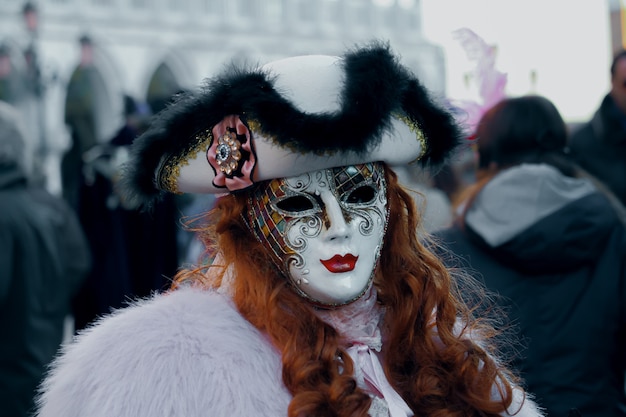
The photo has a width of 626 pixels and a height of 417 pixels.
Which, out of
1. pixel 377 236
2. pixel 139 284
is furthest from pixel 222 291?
pixel 139 284

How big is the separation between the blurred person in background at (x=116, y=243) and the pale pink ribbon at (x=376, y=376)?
419cm

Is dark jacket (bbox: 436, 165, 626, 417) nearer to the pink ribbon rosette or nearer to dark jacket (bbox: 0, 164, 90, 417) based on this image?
the pink ribbon rosette

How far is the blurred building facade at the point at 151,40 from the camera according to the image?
26750mm

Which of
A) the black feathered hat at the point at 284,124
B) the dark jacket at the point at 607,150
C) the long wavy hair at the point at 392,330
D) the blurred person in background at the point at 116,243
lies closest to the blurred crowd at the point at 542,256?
the long wavy hair at the point at 392,330

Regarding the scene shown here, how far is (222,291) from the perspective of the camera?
2.30 meters

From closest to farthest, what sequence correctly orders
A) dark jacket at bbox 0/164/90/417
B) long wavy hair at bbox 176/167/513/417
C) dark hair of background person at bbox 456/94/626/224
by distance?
long wavy hair at bbox 176/167/513/417, dark hair of background person at bbox 456/94/626/224, dark jacket at bbox 0/164/90/417

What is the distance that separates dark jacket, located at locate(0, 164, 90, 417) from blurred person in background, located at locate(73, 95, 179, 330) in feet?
4.93

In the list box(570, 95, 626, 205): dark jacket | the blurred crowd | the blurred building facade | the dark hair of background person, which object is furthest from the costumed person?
the blurred building facade

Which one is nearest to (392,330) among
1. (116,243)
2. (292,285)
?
(292,285)

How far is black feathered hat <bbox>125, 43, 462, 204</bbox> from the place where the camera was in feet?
6.64

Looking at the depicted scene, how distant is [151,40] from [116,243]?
27283 mm

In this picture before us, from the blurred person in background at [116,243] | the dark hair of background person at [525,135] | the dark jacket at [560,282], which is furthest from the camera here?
the blurred person in background at [116,243]

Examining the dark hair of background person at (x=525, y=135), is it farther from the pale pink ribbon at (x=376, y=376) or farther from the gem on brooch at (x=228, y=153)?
the gem on brooch at (x=228, y=153)

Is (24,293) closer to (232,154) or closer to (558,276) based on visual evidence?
(558,276)
